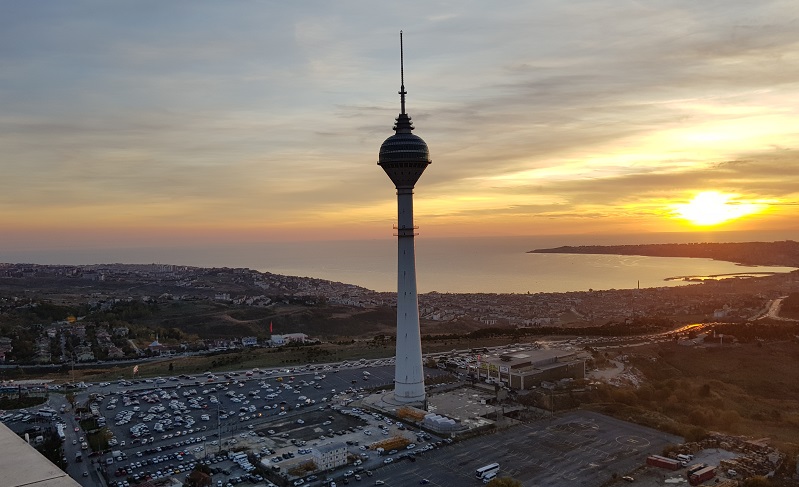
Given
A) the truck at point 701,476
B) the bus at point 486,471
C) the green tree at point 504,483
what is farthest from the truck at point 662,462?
the green tree at point 504,483

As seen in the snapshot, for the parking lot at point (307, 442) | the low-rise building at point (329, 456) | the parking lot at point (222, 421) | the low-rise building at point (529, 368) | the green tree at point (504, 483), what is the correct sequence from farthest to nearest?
the low-rise building at point (529, 368), the parking lot at point (222, 421), the low-rise building at point (329, 456), the parking lot at point (307, 442), the green tree at point (504, 483)

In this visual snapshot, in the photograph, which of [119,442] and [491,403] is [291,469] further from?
[491,403]

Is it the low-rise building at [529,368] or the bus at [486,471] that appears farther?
the low-rise building at [529,368]

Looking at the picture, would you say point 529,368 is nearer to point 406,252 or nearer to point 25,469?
point 406,252

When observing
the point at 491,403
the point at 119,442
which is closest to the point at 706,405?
the point at 491,403

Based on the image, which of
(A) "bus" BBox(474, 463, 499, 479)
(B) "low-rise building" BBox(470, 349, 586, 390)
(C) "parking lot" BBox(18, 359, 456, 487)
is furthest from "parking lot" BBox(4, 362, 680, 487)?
(B) "low-rise building" BBox(470, 349, 586, 390)

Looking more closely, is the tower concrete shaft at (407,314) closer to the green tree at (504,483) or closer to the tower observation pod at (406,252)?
the tower observation pod at (406,252)
